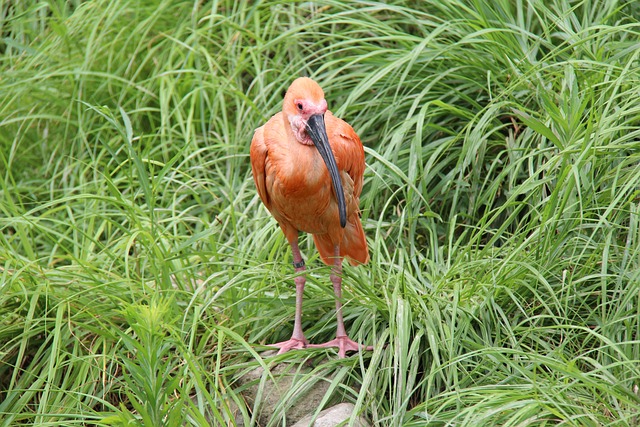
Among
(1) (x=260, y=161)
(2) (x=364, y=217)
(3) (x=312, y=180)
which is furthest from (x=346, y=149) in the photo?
(2) (x=364, y=217)

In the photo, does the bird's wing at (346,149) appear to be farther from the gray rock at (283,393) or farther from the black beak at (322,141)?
the gray rock at (283,393)

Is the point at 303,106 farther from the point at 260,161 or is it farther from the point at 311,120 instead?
the point at 260,161

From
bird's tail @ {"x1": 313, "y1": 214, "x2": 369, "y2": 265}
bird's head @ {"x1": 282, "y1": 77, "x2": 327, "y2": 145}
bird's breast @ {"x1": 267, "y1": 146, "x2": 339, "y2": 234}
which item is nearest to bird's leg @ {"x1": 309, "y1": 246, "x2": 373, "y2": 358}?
bird's tail @ {"x1": 313, "y1": 214, "x2": 369, "y2": 265}

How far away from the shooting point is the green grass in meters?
3.42

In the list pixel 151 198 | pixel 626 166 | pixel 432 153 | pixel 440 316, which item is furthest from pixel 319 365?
pixel 626 166

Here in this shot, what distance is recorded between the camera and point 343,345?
12.4 ft

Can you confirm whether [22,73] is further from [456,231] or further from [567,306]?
[567,306]

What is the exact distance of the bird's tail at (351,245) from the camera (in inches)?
157

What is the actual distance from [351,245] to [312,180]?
0.52m

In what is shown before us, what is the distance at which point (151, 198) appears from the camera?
12.1ft

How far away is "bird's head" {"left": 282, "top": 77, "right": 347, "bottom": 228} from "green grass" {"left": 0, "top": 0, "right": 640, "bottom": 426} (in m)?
0.63

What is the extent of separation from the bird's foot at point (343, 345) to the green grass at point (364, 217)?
0.06 m

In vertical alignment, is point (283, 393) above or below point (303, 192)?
below

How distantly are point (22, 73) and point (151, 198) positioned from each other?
2337 millimetres
